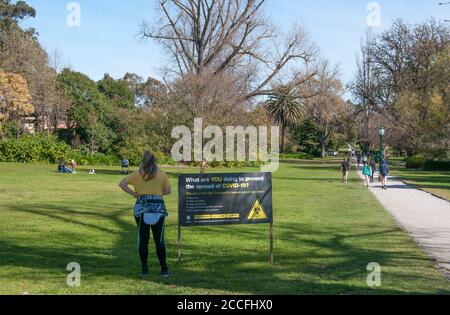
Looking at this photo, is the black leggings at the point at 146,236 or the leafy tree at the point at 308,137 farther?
the leafy tree at the point at 308,137

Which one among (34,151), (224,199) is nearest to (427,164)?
(34,151)

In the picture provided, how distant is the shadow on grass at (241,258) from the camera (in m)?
7.58

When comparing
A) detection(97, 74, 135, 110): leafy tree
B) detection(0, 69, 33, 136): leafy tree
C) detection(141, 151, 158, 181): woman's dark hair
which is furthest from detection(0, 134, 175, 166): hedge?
detection(141, 151, 158, 181): woman's dark hair

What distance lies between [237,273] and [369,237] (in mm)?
4804

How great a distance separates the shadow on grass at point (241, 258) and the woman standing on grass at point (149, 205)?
44 centimetres

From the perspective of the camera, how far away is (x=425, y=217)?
51.0 feet

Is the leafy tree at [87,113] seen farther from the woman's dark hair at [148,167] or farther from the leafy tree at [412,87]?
the woman's dark hair at [148,167]

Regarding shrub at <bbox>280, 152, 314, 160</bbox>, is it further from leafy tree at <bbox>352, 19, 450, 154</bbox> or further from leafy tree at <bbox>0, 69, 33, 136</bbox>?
leafy tree at <bbox>0, 69, 33, 136</bbox>

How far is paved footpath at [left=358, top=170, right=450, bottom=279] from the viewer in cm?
1036

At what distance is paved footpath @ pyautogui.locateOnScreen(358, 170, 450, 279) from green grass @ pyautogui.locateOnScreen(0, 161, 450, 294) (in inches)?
12.0

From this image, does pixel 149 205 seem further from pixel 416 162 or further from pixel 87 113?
pixel 87 113

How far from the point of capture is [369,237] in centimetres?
1198

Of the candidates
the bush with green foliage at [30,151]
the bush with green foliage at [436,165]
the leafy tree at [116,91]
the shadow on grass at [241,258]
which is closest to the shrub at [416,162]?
the bush with green foliage at [436,165]

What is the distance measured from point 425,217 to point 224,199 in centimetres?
885
